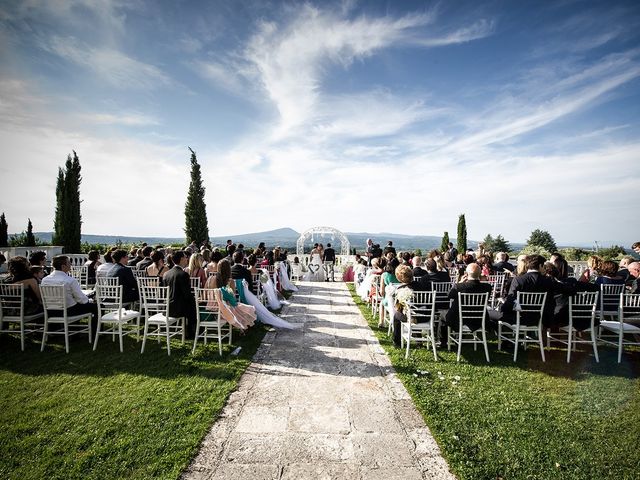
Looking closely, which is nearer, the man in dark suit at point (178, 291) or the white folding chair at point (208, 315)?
the white folding chair at point (208, 315)

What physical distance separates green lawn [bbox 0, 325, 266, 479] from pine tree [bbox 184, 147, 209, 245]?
1469 cm

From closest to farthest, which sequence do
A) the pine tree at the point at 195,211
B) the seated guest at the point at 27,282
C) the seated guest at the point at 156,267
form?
the seated guest at the point at 27,282 < the seated guest at the point at 156,267 < the pine tree at the point at 195,211

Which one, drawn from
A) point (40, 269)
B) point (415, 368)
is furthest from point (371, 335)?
point (40, 269)

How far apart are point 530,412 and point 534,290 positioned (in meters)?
2.28

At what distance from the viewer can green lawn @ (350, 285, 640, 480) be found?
2.75 m

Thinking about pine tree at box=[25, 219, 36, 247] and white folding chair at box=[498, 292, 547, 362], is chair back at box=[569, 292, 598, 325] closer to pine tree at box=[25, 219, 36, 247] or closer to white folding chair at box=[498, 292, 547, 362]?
white folding chair at box=[498, 292, 547, 362]

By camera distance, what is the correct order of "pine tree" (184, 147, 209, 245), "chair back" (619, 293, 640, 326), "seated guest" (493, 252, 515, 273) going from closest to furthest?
"chair back" (619, 293, 640, 326) < "seated guest" (493, 252, 515, 273) < "pine tree" (184, 147, 209, 245)

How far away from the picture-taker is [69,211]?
16703 mm

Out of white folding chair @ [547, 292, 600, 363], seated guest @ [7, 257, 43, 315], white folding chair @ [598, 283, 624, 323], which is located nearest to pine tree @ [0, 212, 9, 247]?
seated guest @ [7, 257, 43, 315]

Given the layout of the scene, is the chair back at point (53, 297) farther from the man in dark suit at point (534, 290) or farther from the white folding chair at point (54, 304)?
the man in dark suit at point (534, 290)

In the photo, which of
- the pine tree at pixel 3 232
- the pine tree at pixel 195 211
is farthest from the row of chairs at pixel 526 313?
the pine tree at pixel 3 232

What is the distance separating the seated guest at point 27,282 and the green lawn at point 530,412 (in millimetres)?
6136

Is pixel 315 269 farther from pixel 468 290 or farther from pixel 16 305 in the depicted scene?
pixel 16 305

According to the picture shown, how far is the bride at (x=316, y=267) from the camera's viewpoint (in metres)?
14.8
